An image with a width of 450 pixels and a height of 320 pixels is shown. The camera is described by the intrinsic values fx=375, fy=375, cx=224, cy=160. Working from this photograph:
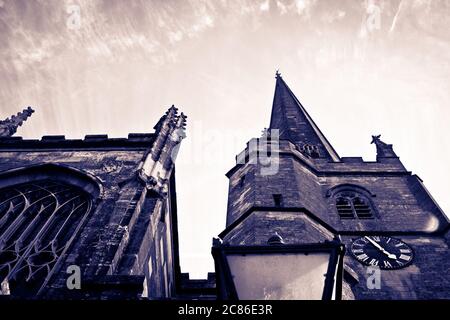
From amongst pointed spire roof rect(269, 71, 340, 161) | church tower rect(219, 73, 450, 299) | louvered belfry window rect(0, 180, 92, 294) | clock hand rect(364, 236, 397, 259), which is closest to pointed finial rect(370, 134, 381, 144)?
church tower rect(219, 73, 450, 299)

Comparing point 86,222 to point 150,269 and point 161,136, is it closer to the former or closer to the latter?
point 150,269

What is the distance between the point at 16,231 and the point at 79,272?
3186 millimetres

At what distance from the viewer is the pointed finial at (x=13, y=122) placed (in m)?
13.9

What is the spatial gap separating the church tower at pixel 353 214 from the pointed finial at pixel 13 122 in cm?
865

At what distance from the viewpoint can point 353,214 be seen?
13.7 meters

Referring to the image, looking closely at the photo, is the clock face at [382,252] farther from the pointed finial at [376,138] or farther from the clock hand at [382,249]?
the pointed finial at [376,138]

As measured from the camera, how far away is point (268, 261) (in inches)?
115

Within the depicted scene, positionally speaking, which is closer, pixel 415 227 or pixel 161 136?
pixel 161 136

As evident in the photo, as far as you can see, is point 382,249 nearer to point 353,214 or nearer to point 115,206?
point 353,214

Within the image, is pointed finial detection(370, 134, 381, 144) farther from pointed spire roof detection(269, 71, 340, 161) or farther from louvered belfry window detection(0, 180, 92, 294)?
louvered belfry window detection(0, 180, 92, 294)

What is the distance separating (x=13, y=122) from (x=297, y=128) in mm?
16841

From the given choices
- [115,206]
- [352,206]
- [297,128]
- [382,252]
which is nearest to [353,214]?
[352,206]

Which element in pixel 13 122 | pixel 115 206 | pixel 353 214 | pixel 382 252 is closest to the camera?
pixel 115 206
